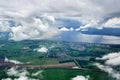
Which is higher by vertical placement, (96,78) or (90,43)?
(90,43)

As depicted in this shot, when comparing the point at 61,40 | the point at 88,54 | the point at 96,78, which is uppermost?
the point at 61,40

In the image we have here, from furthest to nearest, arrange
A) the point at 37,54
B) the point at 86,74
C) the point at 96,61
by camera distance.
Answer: the point at 37,54 < the point at 96,61 < the point at 86,74

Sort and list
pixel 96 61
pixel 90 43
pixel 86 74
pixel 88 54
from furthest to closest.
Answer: pixel 90 43 → pixel 88 54 → pixel 96 61 → pixel 86 74

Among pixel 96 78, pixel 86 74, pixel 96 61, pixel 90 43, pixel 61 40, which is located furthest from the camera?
pixel 61 40

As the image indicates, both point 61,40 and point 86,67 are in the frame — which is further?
point 61,40

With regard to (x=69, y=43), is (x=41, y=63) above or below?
below

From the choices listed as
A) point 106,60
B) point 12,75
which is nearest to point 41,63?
point 12,75

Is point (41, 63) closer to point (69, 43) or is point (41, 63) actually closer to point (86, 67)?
point (86, 67)

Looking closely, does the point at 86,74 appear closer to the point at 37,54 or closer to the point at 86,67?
the point at 86,67

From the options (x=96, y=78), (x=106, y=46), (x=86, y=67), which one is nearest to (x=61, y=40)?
(x=106, y=46)
